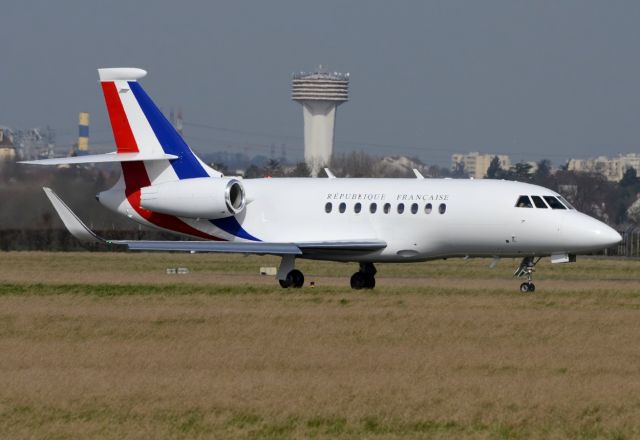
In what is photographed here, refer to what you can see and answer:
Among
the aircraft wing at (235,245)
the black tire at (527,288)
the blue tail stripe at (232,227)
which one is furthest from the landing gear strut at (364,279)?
the black tire at (527,288)

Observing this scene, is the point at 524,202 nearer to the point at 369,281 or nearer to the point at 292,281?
Result: the point at 369,281

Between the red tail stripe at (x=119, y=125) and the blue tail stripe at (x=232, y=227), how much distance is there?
2735 mm

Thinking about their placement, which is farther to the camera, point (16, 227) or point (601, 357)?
point (16, 227)

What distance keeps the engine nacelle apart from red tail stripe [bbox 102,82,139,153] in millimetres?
1193

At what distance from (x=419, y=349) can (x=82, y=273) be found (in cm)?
2171

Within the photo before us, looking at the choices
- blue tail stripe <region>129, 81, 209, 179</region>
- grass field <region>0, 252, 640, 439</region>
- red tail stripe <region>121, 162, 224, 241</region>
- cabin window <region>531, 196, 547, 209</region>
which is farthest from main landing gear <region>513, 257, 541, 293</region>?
blue tail stripe <region>129, 81, 209, 179</region>

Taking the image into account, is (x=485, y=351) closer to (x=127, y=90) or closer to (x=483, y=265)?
(x=127, y=90)

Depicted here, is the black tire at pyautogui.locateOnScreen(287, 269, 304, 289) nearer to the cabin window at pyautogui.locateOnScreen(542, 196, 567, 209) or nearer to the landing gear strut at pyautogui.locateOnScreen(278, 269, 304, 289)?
the landing gear strut at pyautogui.locateOnScreen(278, 269, 304, 289)

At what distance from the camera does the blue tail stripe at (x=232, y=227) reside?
35531 mm

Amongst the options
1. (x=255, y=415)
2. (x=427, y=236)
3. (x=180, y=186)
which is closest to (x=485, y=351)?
(x=255, y=415)

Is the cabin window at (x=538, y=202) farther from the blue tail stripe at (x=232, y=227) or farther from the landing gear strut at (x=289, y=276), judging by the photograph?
the blue tail stripe at (x=232, y=227)

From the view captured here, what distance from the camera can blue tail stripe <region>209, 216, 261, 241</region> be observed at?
35.5m

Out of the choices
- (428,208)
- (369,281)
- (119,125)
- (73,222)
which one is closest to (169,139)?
(119,125)

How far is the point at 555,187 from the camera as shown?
378 feet
